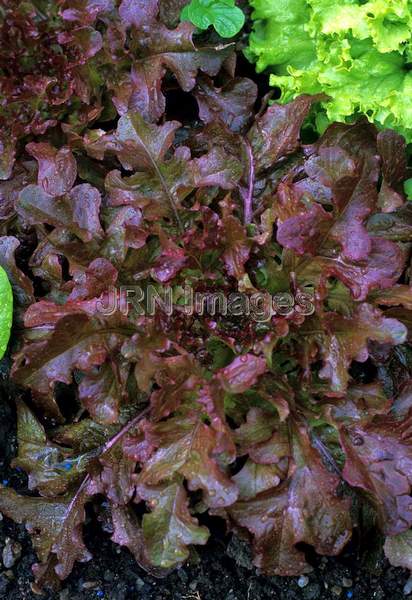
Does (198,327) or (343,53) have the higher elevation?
(343,53)

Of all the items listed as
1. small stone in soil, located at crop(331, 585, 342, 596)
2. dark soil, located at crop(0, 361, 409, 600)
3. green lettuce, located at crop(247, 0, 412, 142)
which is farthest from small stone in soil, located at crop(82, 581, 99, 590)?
green lettuce, located at crop(247, 0, 412, 142)

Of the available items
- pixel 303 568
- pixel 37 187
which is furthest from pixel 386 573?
pixel 37 187

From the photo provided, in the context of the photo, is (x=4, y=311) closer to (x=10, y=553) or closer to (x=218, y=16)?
(x=10, y=553)

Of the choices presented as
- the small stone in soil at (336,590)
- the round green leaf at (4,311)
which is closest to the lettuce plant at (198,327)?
the round green leaf at (4,311)

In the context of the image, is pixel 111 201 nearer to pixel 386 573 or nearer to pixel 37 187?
pixel 37 187

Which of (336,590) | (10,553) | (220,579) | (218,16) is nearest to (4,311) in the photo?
(10,553)

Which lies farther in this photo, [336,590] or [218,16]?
[218,16]

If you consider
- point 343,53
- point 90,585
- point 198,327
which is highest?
point 343,53

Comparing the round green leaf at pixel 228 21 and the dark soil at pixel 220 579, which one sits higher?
the round green leaf at pixel 228 21

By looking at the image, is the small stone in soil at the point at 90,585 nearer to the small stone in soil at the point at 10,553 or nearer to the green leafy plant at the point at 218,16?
the small stone in soil at the point at 10,553
